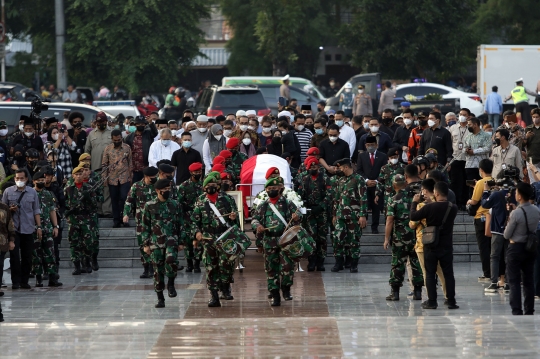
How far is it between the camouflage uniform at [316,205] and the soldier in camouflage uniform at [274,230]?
327 centimetres

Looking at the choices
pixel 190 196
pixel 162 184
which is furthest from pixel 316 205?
pixel 162 184

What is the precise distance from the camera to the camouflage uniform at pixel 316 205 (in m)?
19.0

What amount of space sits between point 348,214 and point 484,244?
7.43ft

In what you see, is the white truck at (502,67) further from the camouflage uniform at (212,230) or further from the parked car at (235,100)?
the camouflage uniform at (212,230)

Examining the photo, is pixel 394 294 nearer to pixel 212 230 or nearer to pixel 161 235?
pixel 212 230

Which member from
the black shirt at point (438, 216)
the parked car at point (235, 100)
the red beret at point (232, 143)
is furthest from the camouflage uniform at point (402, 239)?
the parked car at point (235, 100)

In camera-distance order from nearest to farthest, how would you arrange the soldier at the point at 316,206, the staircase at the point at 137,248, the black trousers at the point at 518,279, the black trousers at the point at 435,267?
1. the black trousers at the point at 518,279
2. the black trousers at the point at 435,267
3. the soldier at the point at 316,206
4. the staircase at the point at 137,248

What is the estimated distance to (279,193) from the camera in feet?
51.3

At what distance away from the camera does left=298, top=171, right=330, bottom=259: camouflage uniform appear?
62.3 feet

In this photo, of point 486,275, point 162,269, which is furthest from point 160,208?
point 486,275

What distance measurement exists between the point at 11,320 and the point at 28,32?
3255 centimetres

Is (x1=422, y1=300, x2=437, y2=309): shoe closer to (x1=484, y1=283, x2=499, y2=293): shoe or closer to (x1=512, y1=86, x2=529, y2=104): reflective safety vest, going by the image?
(x1=484, y1=283, x2=499, y2=293): shoe

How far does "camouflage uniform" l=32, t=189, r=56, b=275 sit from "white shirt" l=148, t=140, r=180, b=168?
3206 mm

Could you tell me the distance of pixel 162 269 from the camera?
15438 mm
